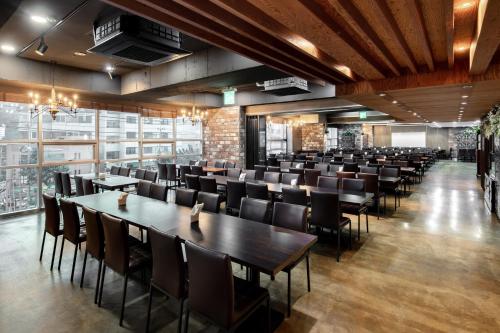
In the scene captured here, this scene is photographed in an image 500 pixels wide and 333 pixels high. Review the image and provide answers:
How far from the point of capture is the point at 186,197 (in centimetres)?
373

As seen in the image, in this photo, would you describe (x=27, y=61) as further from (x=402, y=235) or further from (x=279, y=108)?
(x=402, y=235)

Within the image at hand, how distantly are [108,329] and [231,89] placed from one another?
20.0 feet

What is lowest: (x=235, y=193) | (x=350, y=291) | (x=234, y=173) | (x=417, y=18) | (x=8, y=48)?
(x=350, y=291)

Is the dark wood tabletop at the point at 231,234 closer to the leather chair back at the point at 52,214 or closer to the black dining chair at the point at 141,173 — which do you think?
the leather chair back at the point at 52,214

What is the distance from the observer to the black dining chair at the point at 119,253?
2352mm

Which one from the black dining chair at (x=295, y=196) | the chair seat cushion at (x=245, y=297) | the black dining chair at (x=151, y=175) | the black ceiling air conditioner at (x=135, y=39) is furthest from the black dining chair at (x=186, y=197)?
the black dining chair at (x=151, y=175)

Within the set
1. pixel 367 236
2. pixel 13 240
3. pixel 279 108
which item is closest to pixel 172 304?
pixel 367 236

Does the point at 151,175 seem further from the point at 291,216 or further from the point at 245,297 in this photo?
the point at 245,297

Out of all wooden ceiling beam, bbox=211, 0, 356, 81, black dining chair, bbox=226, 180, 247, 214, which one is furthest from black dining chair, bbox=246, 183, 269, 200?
wooden ceiling beam, bbox=211, 0, 356, 81

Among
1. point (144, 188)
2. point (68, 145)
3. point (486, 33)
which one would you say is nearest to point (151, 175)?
point (144, 188)

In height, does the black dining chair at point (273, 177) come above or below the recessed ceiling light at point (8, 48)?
below

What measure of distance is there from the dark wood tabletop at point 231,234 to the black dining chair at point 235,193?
1340 mm

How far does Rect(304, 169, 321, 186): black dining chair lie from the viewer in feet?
19.7

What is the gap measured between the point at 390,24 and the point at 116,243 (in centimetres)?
299
